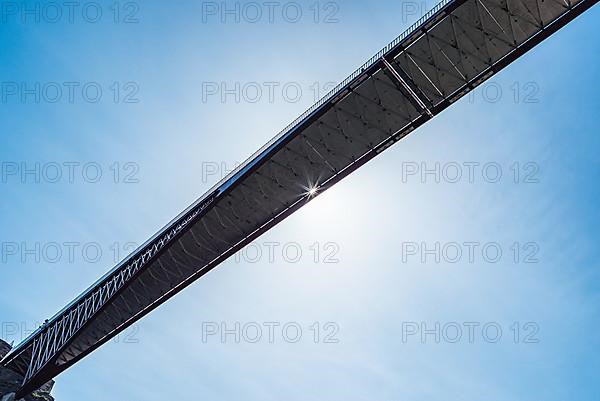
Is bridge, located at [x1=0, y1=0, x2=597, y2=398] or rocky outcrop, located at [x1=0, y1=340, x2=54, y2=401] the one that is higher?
bridge, located at [x1=0, y1=0, x2=597, y2=398]

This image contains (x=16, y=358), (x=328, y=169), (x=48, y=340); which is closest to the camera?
(x=328, y=169)

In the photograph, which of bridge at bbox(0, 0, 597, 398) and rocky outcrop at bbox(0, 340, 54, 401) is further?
rocky outcrop at bbox(0, 340, 54, 401)

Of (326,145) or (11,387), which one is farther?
(11,387)

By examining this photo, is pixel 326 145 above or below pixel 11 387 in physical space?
above

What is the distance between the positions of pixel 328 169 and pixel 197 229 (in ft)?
33.5

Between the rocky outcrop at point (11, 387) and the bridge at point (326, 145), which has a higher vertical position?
the bridge at point (326, 145)

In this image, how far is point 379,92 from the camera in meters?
23.1

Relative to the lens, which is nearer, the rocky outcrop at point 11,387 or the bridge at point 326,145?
the bridge at point 326,145

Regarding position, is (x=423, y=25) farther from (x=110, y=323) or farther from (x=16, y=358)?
(x=16, y=358)

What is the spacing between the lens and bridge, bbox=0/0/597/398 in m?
20.5

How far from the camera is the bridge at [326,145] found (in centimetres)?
2048

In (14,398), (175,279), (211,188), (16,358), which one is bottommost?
(14,398)

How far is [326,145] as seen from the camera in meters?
25.2

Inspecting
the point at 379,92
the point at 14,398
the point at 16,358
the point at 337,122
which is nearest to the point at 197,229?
the point at 337,122
